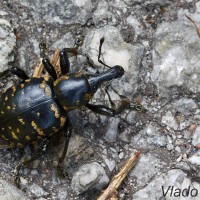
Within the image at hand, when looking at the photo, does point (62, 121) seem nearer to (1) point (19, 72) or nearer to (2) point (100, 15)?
(1) point (19, 72)

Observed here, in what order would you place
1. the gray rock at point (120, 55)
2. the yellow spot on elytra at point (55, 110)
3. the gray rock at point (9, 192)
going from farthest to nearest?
the gray rock at point (120, 55) → the yellow spot on elytra at point (55, 110) → the gray rock at point (9, 192)

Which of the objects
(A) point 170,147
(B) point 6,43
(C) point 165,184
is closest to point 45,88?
(B) point 6,43

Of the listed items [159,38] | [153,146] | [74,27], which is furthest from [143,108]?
[74,27]

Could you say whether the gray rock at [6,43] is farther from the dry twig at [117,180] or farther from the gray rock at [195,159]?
the gray rock at [195,159]

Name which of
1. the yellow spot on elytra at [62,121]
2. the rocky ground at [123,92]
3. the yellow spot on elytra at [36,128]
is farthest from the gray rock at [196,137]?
the yellow spot on elytra at [36,128]

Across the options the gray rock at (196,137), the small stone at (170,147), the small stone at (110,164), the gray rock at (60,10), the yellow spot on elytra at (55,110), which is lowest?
the small stone at (110,164)
